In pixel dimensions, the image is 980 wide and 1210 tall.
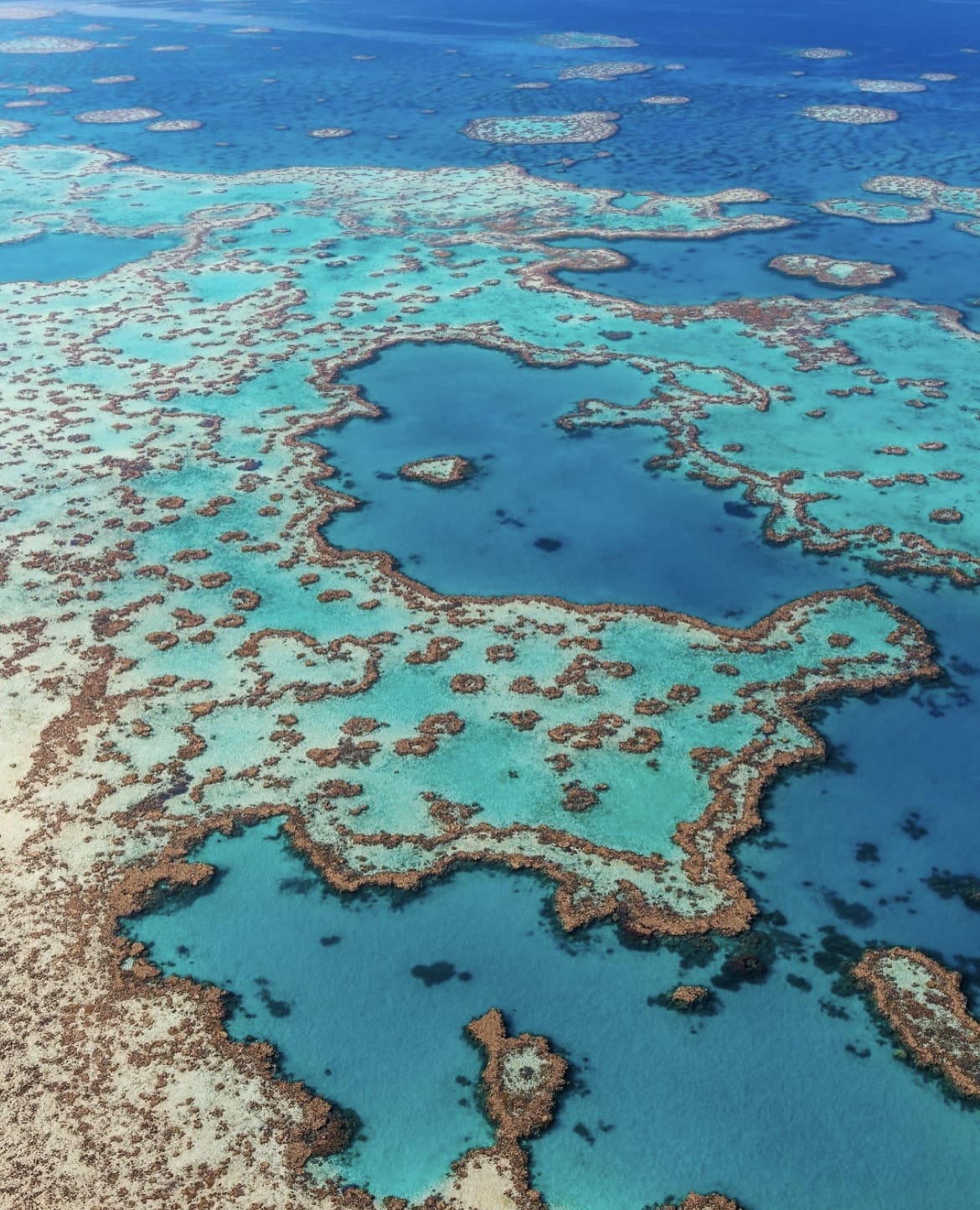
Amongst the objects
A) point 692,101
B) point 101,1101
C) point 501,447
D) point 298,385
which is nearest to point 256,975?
point 101,1101

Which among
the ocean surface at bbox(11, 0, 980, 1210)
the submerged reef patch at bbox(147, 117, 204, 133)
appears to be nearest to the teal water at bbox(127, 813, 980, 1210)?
the ocean surface at bbox(11, 0, 980, 1210)

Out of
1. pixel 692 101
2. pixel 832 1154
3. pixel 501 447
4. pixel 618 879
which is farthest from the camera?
pixel 692 101

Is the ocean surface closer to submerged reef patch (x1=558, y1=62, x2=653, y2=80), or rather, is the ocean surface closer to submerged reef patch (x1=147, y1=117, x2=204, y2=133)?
submerged reef patch (x1=147, y1=117, x2=204, y2=133)

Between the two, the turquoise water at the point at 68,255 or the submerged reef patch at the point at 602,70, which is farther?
the submerged reef patch at the point at 602,70

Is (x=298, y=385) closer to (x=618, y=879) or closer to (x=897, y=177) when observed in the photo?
(x=618, y=879)

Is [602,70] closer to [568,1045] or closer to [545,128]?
[545,128]

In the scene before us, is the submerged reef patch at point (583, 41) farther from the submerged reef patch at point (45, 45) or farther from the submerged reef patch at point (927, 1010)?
the submerged reef patch at point (927, 1010)

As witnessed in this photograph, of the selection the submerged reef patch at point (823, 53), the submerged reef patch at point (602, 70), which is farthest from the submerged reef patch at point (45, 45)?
the submerged reef patch at point (823, 53)

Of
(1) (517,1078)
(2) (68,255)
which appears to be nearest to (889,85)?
(2) (68,255)
